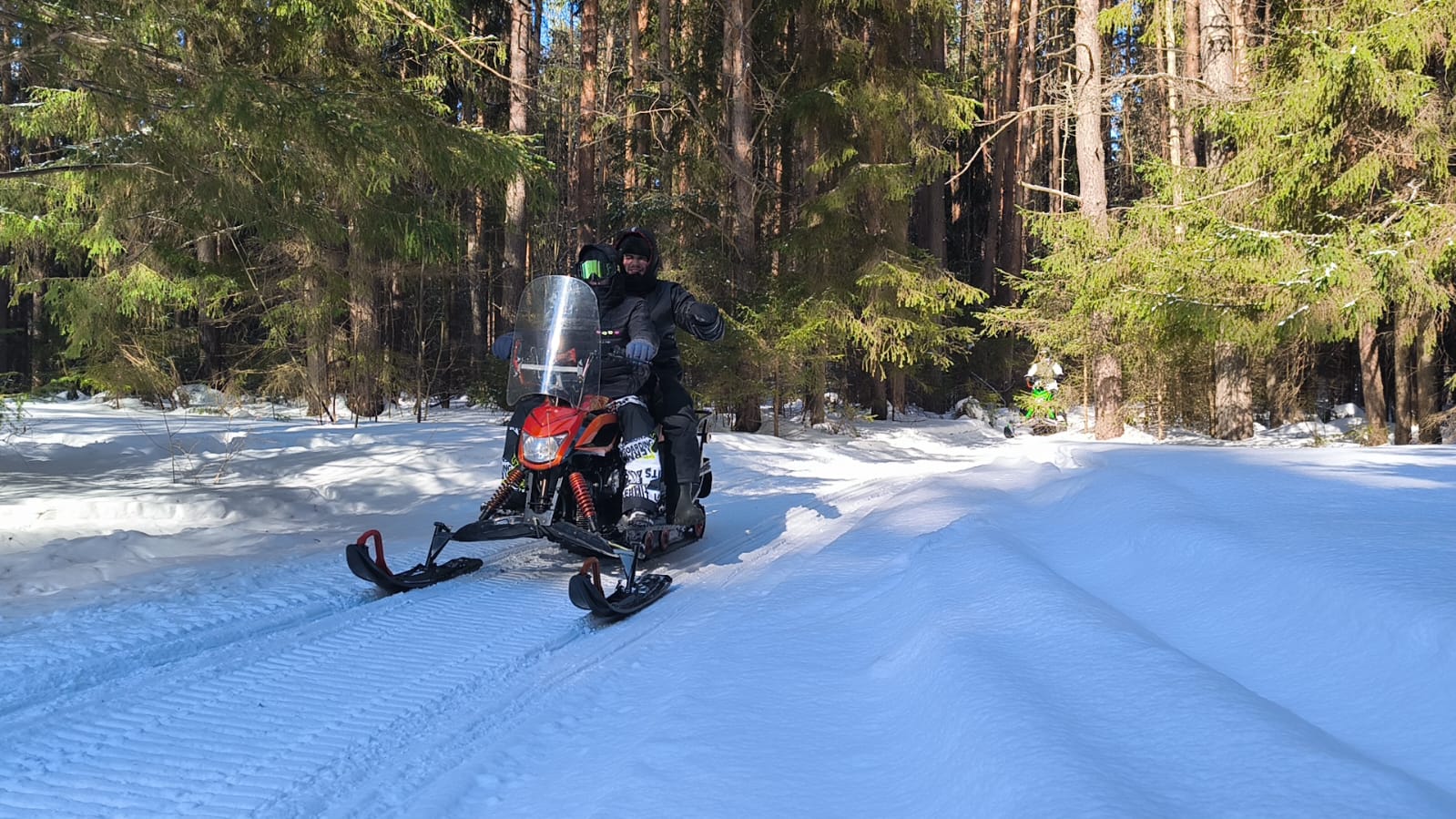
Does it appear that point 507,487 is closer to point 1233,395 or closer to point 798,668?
point 798,668

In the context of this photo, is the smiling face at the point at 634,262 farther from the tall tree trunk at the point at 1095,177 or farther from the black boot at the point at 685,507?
the tall tree trunk at the point at 1095,177

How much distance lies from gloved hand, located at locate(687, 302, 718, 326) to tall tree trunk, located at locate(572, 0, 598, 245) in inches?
376

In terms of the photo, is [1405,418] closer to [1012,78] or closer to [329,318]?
[1012,78]

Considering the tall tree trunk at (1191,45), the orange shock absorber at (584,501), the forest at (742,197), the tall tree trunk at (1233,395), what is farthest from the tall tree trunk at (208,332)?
the tall tree trunk at (1191,45)

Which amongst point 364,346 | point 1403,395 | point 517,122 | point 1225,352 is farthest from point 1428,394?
point 364,346

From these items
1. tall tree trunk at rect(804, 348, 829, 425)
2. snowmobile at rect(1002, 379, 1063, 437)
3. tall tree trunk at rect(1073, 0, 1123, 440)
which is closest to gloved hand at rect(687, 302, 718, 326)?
tall tree trunk at rect(804, 348, 829, 425)

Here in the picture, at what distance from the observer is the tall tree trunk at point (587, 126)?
581 inches

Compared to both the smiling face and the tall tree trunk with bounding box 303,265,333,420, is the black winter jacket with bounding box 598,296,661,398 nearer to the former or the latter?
the smiling face

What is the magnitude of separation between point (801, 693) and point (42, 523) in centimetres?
596

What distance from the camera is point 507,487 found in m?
5.04

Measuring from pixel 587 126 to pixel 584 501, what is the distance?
38.6 feet

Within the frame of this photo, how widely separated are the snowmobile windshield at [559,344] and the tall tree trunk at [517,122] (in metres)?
10.3

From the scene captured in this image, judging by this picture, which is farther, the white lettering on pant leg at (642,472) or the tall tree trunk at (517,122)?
the tall tree trunk at (517,122)

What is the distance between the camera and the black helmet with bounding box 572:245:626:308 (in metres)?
5.73
